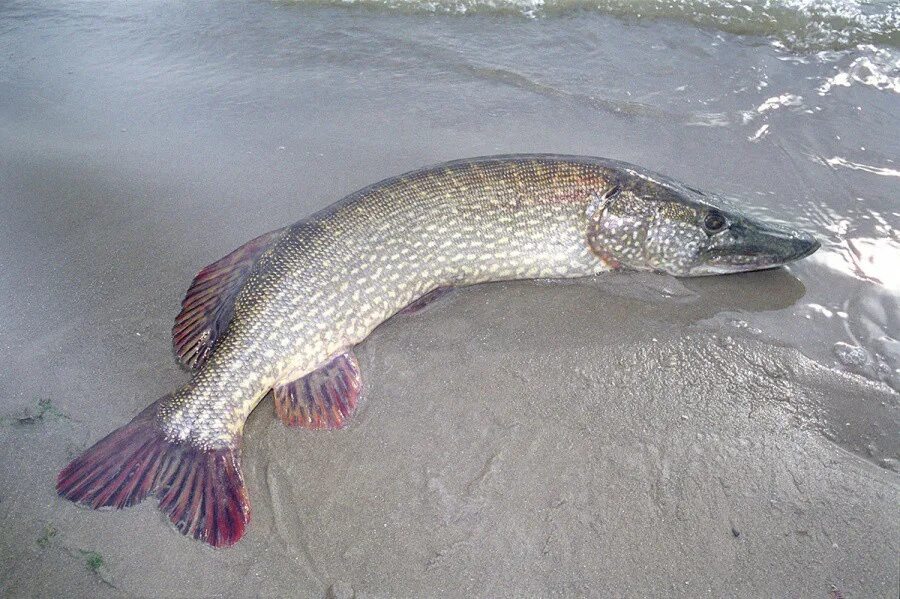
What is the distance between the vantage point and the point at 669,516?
248 centimetres

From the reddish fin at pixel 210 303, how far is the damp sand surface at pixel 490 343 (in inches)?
8.1

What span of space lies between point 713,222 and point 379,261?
2056 millimetres

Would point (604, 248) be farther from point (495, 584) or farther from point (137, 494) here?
point (137, 494)

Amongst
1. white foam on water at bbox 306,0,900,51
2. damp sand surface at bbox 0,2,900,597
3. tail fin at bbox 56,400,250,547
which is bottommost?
tail fin at bbox 56,400,250,547

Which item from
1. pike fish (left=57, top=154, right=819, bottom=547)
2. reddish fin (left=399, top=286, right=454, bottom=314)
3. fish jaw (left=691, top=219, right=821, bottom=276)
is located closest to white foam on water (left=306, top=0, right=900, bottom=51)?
fish jaw (left=691, top=219, right=821, bottom=276)

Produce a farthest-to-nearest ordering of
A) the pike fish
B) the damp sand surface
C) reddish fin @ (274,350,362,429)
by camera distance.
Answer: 1. reddish fin @ (274,350,362,429)
2. the pike fish
3. the damp sand surface

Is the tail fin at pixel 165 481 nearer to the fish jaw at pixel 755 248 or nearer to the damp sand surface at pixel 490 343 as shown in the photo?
the damp sand surface at pixel 490 343

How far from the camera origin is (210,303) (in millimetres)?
3111

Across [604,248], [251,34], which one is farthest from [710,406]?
[251,34]

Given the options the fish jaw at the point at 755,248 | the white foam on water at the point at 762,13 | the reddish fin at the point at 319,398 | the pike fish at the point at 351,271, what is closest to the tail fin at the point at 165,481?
the pike fish at the point at 351,271

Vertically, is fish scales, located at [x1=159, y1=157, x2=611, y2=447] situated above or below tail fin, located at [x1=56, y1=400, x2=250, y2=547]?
above

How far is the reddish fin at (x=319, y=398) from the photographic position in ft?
9.58

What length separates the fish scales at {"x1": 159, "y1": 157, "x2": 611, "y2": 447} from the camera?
2.77 m

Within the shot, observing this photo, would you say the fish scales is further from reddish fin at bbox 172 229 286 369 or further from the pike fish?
reddish fin at bbox 172 229 286 369
